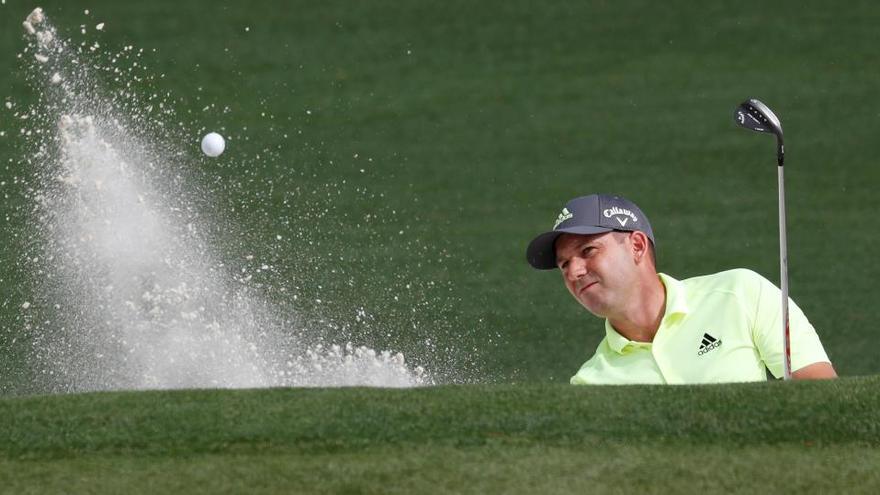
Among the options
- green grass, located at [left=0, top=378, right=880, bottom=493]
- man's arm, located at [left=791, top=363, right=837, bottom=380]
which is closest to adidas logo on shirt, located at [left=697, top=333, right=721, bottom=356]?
man's arm, located at [left=791, top=363, right=837, bottom=380]

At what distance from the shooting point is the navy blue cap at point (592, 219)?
12.0 feet

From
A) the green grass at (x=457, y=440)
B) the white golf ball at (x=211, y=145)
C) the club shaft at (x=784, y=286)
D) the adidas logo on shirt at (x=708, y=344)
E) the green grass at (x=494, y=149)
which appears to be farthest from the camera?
the green grass at (x=494, y=149)

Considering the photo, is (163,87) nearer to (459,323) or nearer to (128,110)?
(128,110)

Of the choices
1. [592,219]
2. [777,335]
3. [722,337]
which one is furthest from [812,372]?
[592,219]

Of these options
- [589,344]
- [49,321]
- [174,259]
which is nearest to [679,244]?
[589,344]

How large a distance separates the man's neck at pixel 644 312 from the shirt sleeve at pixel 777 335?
0.85ft

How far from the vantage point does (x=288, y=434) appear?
2488 millimetres

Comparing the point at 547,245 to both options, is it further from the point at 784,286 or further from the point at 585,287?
the point at 784,286

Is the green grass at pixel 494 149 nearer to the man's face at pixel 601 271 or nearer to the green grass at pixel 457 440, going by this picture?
the man's face at pixel 601 271

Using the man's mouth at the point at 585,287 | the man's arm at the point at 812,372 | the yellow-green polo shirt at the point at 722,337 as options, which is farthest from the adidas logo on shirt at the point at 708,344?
the man's mouth at the point at 585,287

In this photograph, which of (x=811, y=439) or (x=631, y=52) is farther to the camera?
(x=631, y=52)

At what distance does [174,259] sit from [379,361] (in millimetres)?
1096

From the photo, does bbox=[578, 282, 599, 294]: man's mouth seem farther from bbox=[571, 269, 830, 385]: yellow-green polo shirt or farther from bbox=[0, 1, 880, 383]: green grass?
bbox=[0, 1, 880, 383]: green grass

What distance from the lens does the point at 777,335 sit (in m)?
3.60
